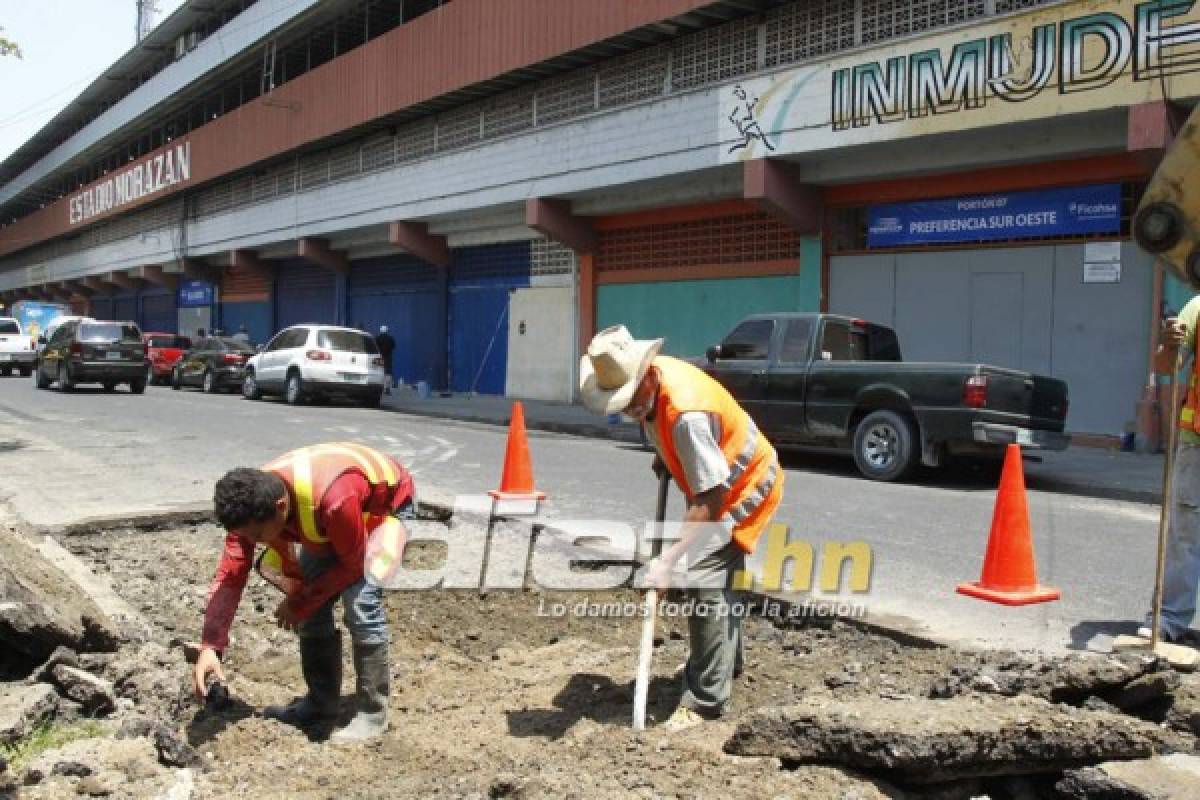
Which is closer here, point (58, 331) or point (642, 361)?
point (642, 361)

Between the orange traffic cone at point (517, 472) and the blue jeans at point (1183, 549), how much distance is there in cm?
497

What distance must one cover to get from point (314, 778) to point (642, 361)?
187 cm

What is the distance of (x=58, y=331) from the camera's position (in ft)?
84.2

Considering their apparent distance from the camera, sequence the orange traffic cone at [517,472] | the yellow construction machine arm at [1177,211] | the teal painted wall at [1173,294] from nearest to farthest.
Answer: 1. the yellow construction machine arm at [1177,211]
2. the orange traffic cone at [517,472]
3. the teal painted wall at [1173,294]

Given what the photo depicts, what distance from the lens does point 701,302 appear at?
790 inches

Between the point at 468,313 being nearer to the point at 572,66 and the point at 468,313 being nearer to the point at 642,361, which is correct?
the point at 572,66

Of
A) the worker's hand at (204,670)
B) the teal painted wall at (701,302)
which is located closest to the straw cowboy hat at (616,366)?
the worker's hand at (204,670)

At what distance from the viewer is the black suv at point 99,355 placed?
79.1 feet

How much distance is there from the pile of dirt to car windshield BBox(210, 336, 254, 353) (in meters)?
21.6

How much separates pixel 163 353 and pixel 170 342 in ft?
A: 3.92

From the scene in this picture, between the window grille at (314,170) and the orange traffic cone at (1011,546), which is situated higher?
the window grille at (314,170)

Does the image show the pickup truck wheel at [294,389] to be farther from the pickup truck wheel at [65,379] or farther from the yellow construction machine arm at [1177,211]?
the yellow construction machine arm at [1177,211]

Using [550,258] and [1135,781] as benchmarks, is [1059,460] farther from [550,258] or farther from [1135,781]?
[550,258]

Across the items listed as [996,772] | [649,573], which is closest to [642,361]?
[649,573]
